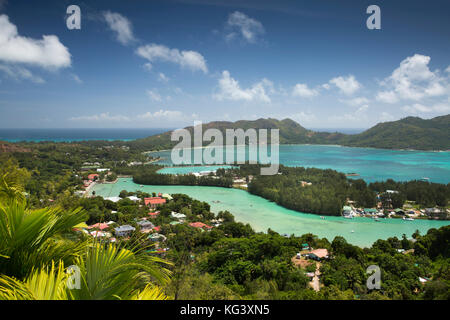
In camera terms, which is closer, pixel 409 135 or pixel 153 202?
pixel 153 202

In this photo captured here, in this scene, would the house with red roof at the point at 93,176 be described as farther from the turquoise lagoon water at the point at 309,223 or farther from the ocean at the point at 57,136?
the ocean at the point at 57,136

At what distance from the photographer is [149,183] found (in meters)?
23.1

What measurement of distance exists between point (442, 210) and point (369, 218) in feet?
14.5

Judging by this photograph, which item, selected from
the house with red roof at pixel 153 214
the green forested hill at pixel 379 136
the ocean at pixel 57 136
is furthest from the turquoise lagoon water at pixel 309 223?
the ocean at pixel 57 136

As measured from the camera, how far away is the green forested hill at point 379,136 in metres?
50.9

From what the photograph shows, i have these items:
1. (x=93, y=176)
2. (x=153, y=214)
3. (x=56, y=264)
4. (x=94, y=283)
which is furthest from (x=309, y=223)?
(x=93, y=176)

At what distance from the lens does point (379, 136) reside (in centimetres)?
5966

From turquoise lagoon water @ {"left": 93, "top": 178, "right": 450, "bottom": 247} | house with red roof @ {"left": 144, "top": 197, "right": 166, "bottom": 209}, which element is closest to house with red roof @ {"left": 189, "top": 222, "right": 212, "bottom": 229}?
turquoise lagoon water @ {"left": 93, "top": 178, "right": 450, "bottom": 247}

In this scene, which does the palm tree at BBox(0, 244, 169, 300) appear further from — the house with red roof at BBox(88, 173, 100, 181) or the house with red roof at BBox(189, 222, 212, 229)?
the house with red roof at BBox(88, 173, 100, 181)

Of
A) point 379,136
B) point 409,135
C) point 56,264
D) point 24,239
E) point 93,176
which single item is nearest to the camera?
point 24,239

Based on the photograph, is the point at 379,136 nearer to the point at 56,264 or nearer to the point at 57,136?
the point at 56,264

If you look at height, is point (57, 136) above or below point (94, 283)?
above
